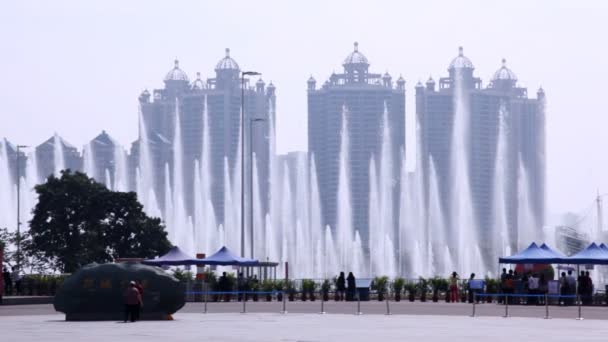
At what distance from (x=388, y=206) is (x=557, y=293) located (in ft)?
259

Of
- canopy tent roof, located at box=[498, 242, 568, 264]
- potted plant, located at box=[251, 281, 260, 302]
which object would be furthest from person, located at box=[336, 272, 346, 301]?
canopy tent roof, located at box=[498, 242, 568, 264]

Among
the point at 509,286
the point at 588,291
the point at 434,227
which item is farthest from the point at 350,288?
the point at 434,227

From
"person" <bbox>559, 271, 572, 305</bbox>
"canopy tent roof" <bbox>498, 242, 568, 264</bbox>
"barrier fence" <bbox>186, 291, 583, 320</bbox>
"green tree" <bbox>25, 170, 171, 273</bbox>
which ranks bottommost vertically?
"barrier fence" <bbox>186, 291, 583, 320</bbox>

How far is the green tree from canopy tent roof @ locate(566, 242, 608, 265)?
108 feet

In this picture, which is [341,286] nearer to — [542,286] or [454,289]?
[454,289]

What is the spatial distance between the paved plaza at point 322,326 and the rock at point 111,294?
0.55m

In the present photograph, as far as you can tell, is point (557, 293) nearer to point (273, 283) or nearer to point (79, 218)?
point (273, 283)

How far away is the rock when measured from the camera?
41812 millimetres

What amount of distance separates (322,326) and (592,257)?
69.4 feet

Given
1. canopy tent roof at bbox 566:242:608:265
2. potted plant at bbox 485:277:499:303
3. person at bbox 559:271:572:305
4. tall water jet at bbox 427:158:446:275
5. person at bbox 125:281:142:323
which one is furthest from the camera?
tall water jet at bbox 427:158:446:275

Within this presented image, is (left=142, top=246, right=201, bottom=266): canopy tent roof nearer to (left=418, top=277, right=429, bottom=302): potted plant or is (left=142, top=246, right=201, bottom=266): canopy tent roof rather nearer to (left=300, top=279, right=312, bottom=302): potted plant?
(left=300, top=279, right=312, bottom=302): potted plant

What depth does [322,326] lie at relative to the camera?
3812 cm

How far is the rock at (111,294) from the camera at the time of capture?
41812mm

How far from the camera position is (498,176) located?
106500mm
